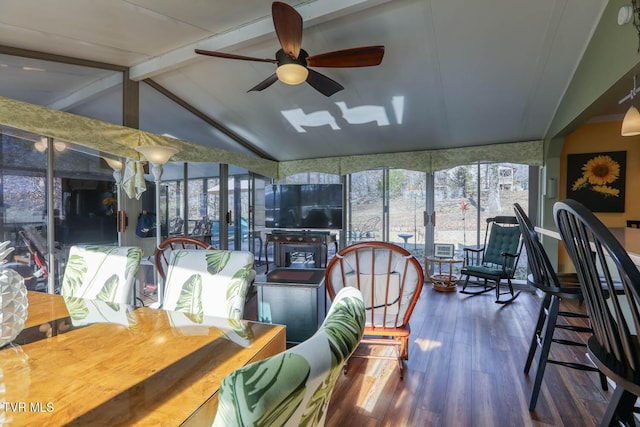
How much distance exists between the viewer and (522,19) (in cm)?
244

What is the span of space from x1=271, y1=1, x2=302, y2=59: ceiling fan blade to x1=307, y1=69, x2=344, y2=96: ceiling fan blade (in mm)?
384

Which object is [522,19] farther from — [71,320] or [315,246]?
[315,246]

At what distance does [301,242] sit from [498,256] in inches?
121

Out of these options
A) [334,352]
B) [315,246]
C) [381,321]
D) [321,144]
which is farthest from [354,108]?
[334,352]

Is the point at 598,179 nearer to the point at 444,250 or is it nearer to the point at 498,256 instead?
the point at 498,256

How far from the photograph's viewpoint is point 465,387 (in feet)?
6.71

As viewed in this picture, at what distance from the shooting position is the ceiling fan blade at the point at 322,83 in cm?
255

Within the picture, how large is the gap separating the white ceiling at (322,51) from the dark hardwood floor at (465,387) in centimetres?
259

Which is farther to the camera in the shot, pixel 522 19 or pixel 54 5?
pixel 522 19

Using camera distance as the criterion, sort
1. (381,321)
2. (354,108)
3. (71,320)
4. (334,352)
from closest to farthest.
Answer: (334,352) < (71,320) < (381,321) < (354,108)

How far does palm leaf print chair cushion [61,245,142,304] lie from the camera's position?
5.77 feet

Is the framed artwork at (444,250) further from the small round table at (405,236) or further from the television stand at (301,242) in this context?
the television stand at (301,242)

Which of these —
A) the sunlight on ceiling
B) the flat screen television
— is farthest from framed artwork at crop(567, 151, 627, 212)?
the flat screen television

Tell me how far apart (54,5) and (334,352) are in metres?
3.15
